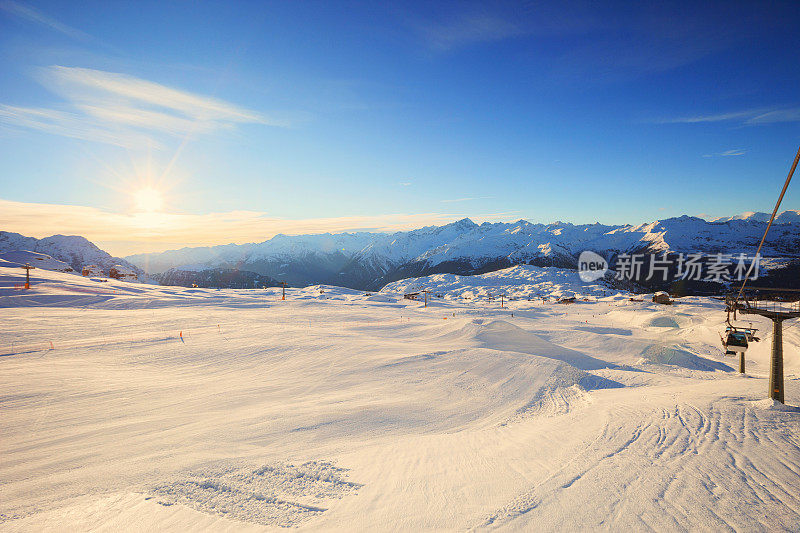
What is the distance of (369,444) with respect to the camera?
9820mm

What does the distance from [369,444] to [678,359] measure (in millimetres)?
30773

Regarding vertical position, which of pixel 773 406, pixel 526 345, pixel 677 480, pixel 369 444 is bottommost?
pixel 526 345

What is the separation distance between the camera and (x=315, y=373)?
1883 centimetres

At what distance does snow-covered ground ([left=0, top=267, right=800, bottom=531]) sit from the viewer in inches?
235

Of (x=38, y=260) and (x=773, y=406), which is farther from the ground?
(x=38, y=260)

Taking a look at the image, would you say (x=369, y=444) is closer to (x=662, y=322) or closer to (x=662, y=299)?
(x=662, y=322)

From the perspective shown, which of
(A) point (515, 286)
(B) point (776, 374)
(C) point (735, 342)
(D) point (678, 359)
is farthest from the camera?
(A) point (515, 286)

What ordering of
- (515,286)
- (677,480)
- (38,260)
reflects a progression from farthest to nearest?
(515,286) < (38,260) < (677,480)

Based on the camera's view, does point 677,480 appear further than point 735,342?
No

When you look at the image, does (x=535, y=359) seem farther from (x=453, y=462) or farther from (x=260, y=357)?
(x=260, y=357)

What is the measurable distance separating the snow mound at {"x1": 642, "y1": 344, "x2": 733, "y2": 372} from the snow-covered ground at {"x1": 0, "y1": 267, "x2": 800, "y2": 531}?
5855mm

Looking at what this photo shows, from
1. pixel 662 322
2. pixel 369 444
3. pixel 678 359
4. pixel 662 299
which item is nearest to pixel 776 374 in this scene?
pixel 369 444

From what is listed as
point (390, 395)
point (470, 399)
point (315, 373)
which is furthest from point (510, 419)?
point (315, 373)

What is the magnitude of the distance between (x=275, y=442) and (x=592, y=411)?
35.7ft
